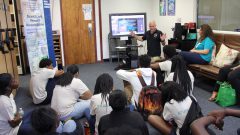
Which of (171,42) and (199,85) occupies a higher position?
(171,42)

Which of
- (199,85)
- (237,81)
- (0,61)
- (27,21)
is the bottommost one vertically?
(199,85)

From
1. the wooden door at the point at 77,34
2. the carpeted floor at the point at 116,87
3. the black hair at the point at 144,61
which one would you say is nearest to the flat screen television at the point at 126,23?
the wooden door at the point at 77,34

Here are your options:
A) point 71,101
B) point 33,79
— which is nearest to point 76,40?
point 33,79

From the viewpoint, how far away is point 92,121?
2.66 m

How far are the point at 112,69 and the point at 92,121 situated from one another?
3582mm

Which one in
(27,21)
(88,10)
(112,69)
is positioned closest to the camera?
(27,21)

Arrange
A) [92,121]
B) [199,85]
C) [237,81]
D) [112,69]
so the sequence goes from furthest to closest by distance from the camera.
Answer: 1. [112,69]
2. [199,85]
3. [237,81]
4. [92,121]

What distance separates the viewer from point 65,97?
115 inches

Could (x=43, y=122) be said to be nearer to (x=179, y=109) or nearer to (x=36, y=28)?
(x=179, y=109)

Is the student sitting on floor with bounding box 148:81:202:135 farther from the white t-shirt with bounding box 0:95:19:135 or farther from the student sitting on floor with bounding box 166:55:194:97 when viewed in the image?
the white t-shirt with bounding box 0:95:19:135

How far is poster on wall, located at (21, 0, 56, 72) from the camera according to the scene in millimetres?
4230

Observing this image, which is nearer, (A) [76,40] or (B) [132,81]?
(B) [132,81]

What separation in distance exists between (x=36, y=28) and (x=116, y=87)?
1761 mm

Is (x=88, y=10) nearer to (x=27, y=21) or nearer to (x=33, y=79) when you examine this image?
(x=27, y=21)
